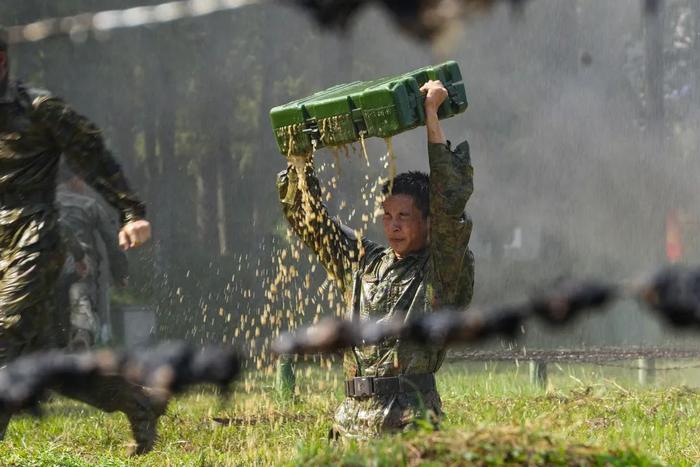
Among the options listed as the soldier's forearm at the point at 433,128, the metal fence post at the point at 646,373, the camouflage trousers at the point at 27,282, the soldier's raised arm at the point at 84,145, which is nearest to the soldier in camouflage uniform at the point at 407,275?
the soldier's forearm at the point at 433,128

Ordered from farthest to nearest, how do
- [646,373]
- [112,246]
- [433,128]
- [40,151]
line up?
[112,246], [646,373], [40,151], [433,128]

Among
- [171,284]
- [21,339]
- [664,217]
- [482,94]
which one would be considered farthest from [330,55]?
[21,339]

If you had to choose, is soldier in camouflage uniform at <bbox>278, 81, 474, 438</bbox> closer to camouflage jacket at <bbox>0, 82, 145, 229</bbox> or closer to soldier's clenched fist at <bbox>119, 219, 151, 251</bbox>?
soldier's clenched fist at <bbox>119, 219, 151, 251</bbox>

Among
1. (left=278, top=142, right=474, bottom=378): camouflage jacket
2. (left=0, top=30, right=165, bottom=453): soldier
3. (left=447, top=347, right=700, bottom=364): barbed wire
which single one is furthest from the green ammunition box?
(left=447, top=347, right=700, bottom=364): barbed wire

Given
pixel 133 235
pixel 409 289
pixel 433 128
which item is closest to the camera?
pixel 433 128

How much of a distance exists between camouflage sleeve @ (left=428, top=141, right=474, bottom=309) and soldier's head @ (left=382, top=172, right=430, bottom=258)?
18cm

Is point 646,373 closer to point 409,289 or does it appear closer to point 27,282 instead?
point 409,289

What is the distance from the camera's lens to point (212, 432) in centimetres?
845

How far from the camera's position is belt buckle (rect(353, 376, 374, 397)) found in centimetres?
609

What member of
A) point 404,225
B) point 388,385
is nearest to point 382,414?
point 388,385

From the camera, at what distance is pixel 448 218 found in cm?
603

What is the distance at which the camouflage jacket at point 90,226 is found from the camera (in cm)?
1255

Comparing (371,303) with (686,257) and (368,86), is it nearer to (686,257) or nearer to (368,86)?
(368,86)

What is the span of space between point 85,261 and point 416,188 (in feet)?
22.9
